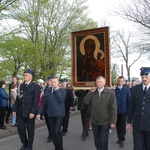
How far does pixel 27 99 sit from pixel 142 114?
2.80m

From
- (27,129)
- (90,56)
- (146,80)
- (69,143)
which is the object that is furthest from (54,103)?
(146,80)

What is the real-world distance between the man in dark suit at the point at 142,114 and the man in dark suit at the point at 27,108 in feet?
8.10

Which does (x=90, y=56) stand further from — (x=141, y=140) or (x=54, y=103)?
(x=141, y=140)

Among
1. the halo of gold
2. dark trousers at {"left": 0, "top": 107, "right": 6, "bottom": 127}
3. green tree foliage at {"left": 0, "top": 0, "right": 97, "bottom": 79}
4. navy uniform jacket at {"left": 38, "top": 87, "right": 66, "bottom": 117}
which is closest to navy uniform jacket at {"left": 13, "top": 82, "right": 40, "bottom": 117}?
navy uniform jacket at {"left": 38, "top": 87, "right": 66, "bottom": 117}

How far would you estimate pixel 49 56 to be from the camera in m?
21.0

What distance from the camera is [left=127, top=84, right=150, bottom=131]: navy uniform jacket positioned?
446 centimetres

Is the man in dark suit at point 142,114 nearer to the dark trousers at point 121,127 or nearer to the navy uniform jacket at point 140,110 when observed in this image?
the navy uniform jacket at point 140,110

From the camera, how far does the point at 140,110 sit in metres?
4.57

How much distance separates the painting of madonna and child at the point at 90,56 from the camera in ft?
23.6

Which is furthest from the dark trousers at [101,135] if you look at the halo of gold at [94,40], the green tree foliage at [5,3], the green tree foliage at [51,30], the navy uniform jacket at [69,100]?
the green tree foliage at [51,30]

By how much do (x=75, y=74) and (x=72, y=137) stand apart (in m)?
2.00

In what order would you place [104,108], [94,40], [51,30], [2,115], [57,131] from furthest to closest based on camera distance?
[51,30] → [2,115] → [94,40] → [57,131] → [104,108]

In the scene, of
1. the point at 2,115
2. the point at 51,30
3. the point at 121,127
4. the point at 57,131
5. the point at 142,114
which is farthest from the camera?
the point at 51,30

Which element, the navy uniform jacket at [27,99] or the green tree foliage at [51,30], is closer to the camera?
the navy uniform jacket at [27,99]
